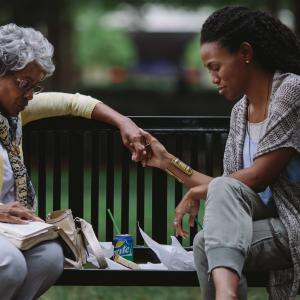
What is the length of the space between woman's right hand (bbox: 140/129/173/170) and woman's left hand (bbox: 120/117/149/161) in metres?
0.02

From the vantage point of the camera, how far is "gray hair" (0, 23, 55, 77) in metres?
4.46

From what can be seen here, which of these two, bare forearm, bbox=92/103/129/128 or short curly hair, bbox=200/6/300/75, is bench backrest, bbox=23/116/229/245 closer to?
bare forearm, bbox=92/103/129/128

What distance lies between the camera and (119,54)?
266 ft

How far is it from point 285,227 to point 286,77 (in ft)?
2.24

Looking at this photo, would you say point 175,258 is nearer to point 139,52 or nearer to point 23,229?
point 23,229

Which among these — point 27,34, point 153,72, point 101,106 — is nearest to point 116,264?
point 101,106

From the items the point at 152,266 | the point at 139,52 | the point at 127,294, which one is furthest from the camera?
the point at 139,52

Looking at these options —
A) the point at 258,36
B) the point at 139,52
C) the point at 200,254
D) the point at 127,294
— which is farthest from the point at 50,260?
the point at 139,52

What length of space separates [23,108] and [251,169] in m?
1.14

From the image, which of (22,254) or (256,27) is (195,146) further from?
(22,254)

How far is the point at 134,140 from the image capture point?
4.75 metres

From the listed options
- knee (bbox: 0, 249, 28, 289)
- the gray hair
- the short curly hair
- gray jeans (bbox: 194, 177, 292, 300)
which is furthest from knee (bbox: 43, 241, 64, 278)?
the short curly hair

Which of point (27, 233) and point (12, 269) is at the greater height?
point (27, 233)

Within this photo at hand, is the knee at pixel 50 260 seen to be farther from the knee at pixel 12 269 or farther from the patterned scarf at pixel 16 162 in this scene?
the patterned scarf at pixel 16 162
